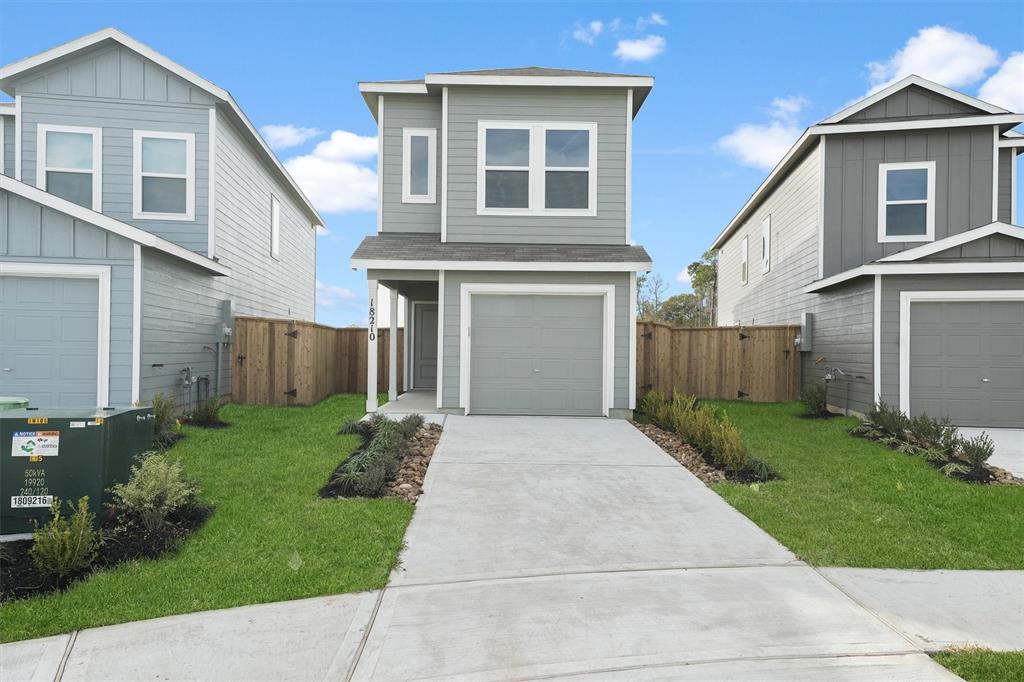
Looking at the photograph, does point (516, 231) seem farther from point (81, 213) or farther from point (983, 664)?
point (983, 664)

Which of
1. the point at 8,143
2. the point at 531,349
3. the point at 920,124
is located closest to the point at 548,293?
the point at 531,349

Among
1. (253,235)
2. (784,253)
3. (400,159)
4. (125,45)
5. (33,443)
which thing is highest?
(125,45)

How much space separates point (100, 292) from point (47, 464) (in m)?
5.82

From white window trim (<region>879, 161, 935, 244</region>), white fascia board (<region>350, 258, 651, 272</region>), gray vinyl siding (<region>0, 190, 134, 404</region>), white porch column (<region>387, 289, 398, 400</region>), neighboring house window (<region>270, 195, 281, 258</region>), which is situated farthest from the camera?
neighboring house window (<region>270, 195, 281, 258</region>)

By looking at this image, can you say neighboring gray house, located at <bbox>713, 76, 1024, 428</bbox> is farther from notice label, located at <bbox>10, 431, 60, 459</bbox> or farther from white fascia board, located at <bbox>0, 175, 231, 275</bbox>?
white fascia board, located at <bbox>0, 175, 231, 275</bbox>

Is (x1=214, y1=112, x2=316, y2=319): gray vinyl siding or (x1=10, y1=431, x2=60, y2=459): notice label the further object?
(x1=214, y1=112, x2=316, y2=319): gray vinyl siding

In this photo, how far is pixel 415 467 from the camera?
7.34 metres

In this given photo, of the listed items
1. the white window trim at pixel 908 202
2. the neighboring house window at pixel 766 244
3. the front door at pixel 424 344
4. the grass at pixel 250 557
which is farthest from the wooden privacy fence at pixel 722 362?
the grass at pixel 250 557

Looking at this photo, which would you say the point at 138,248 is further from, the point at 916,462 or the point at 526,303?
the point at 916,462

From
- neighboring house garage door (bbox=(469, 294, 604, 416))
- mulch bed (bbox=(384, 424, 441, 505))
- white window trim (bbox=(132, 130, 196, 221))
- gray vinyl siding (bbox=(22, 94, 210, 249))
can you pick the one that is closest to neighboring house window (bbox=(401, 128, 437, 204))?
neighboring house garage door (bbox=(469, 294, 604, 416))

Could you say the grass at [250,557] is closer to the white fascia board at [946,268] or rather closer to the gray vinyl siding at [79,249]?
the gray vinyl siding at [79,249]

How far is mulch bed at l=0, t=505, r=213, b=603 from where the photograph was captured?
4161 millimetres

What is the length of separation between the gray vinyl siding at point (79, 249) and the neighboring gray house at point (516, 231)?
3.63 meters

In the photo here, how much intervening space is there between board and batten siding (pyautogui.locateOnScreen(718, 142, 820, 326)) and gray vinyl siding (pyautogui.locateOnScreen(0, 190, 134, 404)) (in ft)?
45.0
